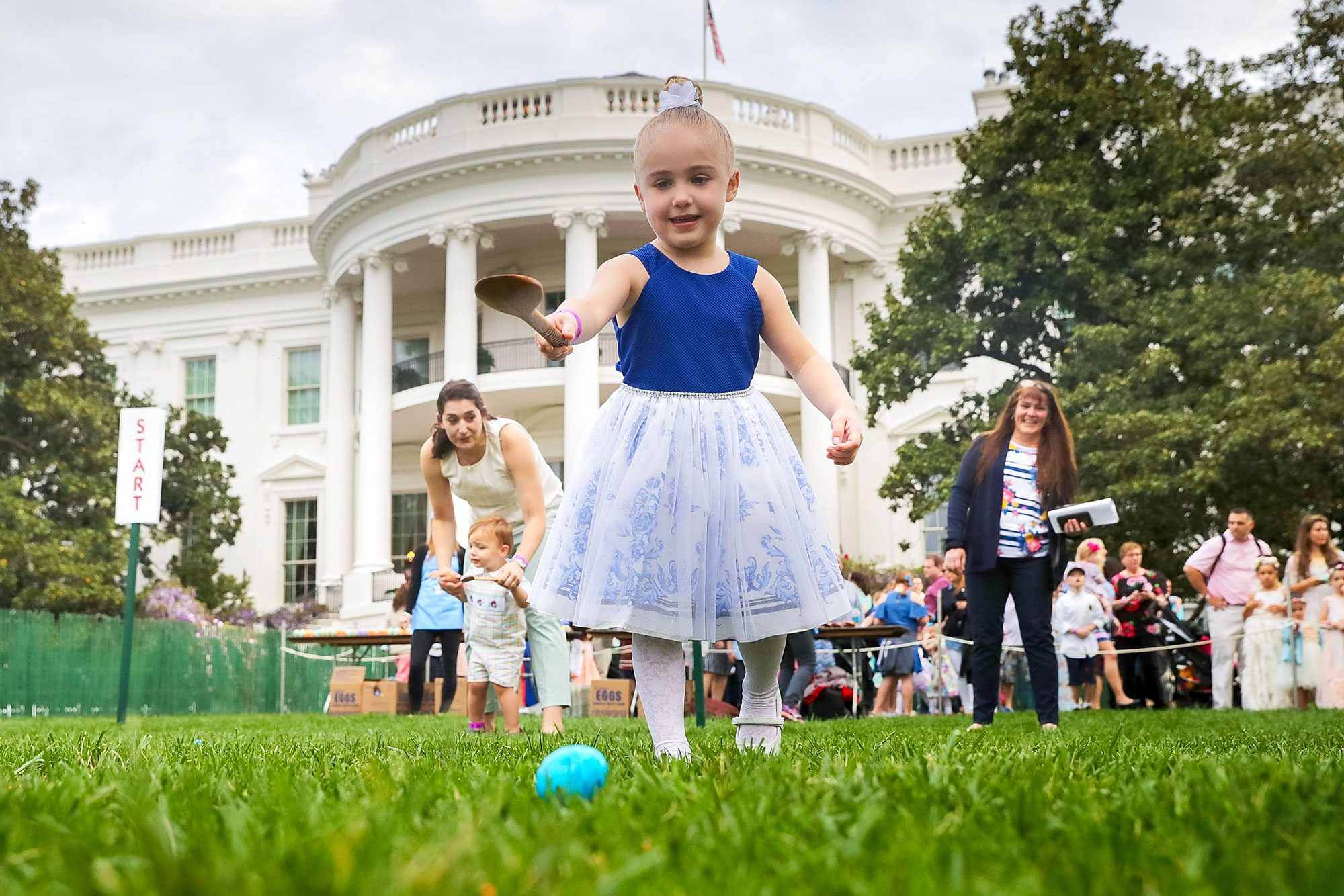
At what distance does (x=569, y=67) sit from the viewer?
1124 inches

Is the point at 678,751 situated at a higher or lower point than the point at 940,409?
lower

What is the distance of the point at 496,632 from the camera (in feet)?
22.3

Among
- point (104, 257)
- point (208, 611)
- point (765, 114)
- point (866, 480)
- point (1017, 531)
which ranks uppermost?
point (765, 114)

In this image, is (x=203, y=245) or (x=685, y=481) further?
(x=203, y=245)

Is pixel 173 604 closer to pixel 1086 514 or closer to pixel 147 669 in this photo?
pixel 147 669

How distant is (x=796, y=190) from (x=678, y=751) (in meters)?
25.6

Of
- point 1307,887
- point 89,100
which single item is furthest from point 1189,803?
point 89,100

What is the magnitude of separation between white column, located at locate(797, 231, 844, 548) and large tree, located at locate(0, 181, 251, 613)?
12847mm

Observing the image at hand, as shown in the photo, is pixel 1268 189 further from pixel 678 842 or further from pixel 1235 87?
pixel 678 842

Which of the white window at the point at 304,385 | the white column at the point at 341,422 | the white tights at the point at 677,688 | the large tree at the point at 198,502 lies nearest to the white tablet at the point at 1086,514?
the white tights at the point at 677,688

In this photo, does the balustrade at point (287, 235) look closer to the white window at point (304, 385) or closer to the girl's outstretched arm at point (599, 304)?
the white window at point (304, 385)

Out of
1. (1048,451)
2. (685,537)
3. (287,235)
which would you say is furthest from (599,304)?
(287,235)

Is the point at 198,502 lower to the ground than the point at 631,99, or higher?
lower

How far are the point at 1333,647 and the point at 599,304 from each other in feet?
32.1
